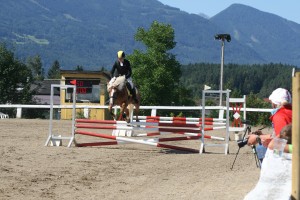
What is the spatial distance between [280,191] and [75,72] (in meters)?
75.2

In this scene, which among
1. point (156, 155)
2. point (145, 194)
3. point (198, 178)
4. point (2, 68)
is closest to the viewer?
point (145, 194)

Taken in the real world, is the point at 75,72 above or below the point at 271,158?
above

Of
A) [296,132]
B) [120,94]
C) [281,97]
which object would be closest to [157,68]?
[120,94]

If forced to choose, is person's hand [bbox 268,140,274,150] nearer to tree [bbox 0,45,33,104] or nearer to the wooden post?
the wooden post

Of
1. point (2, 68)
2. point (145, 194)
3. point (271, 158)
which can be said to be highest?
point (2, 68)

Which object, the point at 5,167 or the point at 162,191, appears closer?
the point at 162,191

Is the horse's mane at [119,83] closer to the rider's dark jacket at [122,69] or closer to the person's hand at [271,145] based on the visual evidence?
the rider's dark jacket at [122,69]

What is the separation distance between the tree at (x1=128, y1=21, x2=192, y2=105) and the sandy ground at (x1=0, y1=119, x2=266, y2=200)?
2607 inches

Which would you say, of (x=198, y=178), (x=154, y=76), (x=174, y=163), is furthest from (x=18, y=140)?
(x=154, y=76)

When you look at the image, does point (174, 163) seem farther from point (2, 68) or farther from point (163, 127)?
point (2, 68)

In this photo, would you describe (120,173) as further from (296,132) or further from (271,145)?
(296,132)

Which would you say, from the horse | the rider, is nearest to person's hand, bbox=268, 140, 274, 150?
the horse

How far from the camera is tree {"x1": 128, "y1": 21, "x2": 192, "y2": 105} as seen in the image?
85188 mm

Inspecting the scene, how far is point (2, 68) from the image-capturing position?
68.5 metres
